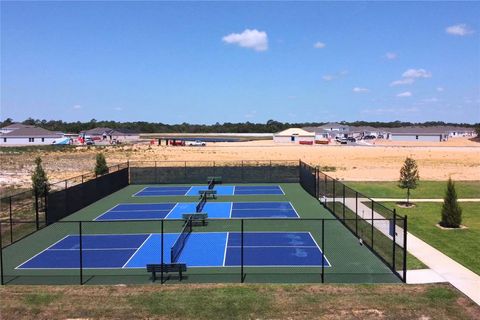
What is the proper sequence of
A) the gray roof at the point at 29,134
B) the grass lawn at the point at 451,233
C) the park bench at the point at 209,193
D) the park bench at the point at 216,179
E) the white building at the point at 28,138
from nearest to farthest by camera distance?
the grass lawn at the point at 451,233
the park bench at the point at 209,193
the park bench at the point at 216,179
the white building at the point at 28,138
the gray roof at the point at 29,134

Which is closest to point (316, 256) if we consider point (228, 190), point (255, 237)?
point (255, 237)

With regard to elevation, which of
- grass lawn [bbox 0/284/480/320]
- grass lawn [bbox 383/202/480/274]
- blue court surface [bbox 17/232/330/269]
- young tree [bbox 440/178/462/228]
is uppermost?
young tree [bbox 440/178/462/228]

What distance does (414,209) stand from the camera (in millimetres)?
27297

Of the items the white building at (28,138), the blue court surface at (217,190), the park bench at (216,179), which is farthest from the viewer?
the white building at (28,138)

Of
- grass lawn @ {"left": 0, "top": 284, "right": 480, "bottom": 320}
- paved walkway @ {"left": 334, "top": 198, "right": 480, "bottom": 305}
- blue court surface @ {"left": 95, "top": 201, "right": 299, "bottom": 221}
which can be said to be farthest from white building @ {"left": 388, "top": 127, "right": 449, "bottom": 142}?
grass lawn @ {"left": 0, "top": 284, "right": 480, "bottom": 320}

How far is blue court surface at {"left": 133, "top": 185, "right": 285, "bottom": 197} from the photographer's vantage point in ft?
120

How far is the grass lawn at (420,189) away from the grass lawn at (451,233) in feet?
13.4

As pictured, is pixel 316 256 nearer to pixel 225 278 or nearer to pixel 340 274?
pixel 340 274

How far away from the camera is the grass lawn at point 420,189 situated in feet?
109

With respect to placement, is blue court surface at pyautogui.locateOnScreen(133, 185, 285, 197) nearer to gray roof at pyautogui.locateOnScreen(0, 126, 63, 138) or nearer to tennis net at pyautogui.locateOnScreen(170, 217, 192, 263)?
tennis net at pyautogui.locateOnScreen(170, 217, 192, 263)

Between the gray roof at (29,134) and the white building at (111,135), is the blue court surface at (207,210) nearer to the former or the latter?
the gray roof at (29,134)

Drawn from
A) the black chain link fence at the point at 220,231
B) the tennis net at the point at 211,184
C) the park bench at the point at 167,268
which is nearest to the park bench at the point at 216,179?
the tennis net at the point at 211,184

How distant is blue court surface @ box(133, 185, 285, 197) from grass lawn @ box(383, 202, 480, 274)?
1138 centimetres

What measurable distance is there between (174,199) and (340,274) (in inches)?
784
